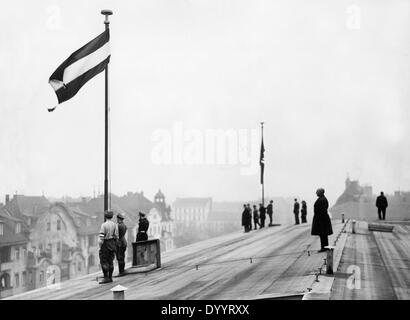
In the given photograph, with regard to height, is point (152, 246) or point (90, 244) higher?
point (152, 246)

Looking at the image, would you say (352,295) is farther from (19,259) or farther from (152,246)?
(19,259)

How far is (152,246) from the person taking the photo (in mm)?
17359

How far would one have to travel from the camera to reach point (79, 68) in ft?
51.3

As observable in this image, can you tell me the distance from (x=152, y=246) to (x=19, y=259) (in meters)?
52.4

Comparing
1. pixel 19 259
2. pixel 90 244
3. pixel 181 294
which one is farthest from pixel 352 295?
pixel 90 244

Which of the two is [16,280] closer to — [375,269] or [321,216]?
[321,216]

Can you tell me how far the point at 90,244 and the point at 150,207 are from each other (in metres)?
31.9

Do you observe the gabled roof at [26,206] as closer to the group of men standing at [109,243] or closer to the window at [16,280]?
the window at [16,280]

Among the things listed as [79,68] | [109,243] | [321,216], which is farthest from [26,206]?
[321,216]

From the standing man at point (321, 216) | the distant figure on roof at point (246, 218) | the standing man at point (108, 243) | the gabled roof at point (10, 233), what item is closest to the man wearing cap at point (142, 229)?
the standing man at point (108, 243)

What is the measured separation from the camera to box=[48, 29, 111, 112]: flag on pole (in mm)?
15383
